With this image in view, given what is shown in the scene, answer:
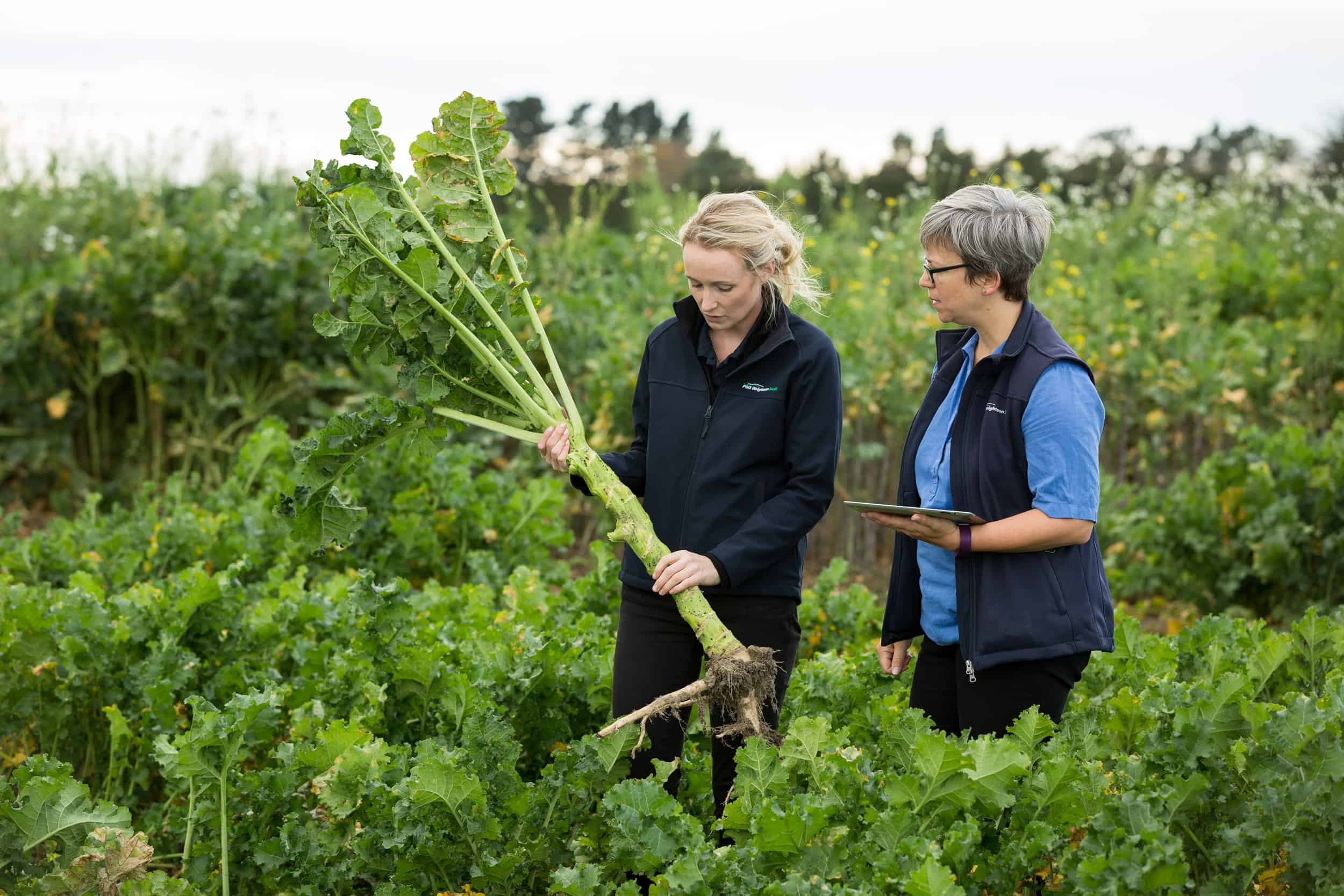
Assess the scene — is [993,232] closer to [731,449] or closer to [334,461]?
[731,449]

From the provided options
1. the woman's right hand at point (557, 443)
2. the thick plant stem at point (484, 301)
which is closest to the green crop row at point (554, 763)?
the woman's right hand at point (557, 443)

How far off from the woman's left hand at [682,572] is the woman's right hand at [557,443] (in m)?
0.40

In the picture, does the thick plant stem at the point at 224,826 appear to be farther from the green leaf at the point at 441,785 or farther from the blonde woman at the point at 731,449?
the blonde woman at the point at 731,449

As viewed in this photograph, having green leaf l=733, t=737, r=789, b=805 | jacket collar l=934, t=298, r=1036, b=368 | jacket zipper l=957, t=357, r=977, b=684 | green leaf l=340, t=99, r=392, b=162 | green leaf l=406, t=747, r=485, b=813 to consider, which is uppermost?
green leaf l=340, t=99, r=392, b=162

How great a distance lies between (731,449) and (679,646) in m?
0.53

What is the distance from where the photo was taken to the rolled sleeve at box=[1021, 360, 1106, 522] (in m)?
2.52

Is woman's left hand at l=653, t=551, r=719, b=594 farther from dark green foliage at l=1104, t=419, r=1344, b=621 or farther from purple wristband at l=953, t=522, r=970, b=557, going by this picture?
dark green foliage at l=1104, t=419, r=1344, b=621

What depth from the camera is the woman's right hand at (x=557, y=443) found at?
2945 millimetres

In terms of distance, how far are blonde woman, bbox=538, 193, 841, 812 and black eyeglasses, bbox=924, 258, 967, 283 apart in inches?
12.3

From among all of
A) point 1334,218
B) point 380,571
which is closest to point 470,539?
point 380,571

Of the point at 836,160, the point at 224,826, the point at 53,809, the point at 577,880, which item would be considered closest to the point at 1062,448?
the point at 577,880

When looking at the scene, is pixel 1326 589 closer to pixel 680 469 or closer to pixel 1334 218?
pixel 680 469

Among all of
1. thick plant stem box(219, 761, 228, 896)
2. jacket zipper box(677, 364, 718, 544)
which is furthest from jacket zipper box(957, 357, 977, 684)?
thick plant stem box(219, 761, 228, 896)

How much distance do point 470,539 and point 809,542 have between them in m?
2.21
